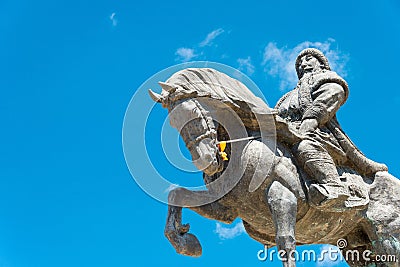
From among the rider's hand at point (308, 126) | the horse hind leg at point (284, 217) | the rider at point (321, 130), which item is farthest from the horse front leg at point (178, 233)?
the rider's hand at point (308, 126)

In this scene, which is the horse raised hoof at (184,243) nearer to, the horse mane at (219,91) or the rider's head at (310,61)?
the horse mane at (219,91)

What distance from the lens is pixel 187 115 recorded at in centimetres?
689

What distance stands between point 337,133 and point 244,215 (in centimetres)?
162

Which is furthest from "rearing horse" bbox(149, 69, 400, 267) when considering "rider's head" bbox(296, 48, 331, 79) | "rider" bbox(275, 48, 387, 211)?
"rider's head" bbox(296, 48, 331, 79)

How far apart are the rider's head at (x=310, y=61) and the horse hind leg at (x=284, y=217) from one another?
7.31 ft

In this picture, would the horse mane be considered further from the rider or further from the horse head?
the rider

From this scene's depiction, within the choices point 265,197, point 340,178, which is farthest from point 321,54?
point 265,197

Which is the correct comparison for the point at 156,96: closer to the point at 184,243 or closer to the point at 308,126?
the point at 184,243

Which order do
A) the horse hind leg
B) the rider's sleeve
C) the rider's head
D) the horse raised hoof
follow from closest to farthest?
1. the horse hind leg
2. the horse raised hoof
3. the rider's sleeve
4. the rider's head

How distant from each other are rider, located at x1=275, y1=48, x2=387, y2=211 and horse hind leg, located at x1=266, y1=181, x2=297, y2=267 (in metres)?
0.34

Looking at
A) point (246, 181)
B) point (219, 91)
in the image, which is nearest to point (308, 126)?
point (246, 181)

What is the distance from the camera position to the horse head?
267 inches

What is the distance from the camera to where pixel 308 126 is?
25.0 ft

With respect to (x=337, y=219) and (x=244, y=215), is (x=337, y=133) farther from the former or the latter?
(x=244, y=215)
